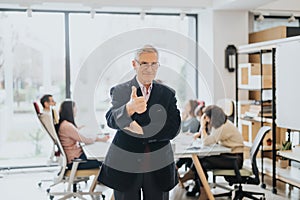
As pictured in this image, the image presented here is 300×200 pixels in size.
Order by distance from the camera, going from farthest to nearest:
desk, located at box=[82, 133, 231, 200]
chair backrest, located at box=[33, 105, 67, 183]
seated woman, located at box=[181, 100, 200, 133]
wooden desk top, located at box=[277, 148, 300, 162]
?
1. seated woman, located at box=[181, 100, 200, 133]
2. wooden desk top, located at box=[277, 148, 300, 162]
3. chair backrest, located at box=[33, 105, 67, 183]
4. desk, located at box=[82, 133, 231, 200]

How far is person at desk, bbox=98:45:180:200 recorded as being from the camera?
1.89m

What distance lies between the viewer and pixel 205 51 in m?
6.25

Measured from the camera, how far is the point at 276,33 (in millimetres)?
5598

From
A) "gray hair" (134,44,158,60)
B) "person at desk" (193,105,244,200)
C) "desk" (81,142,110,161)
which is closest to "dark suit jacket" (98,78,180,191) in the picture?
"gray hair" (134,44,158,60)

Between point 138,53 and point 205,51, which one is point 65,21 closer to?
point 205,51

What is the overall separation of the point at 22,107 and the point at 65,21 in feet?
4.81

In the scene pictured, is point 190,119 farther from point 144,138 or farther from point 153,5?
point 144,138

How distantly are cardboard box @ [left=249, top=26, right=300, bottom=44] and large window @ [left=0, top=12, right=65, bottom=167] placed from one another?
9.89 feet

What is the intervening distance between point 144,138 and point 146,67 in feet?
1.13

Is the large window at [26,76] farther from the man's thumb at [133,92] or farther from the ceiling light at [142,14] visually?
the man's thumb at [133,92]

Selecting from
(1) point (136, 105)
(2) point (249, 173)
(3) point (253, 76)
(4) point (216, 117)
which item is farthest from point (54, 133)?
(3) point (253, 76)

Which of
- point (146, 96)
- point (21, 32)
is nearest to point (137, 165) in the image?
point (146, 96)

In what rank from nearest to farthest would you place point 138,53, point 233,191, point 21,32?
point 138,53
point 233,191
point 21,32

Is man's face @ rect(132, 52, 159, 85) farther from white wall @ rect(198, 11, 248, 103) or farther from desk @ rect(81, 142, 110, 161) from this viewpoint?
white wall @ rect(198, 11, 248, 103)
